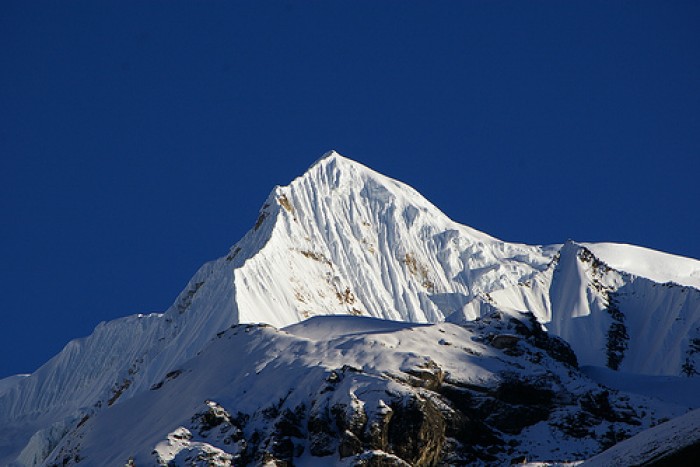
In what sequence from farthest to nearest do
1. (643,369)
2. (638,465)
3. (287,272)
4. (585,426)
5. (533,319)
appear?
1. (287,272)
2. (643,369)
3. (533,319)
4. (585,426)
5. (638,465)

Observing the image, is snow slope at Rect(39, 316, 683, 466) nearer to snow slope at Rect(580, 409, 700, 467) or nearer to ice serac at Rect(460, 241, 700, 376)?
snow slope at Rect(580, 409, 700, 467)

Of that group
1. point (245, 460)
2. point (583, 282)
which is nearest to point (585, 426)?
point (245, 460)

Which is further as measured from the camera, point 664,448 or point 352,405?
point 352,405

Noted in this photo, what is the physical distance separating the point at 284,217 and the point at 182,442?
383 feet

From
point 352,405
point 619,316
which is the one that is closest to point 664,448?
point 352,405

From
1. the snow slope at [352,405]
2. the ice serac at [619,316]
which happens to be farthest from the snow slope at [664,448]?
the ice serac at [619,316]

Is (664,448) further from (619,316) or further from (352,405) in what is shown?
(619,316)

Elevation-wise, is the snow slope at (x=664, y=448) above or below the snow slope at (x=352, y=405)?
below

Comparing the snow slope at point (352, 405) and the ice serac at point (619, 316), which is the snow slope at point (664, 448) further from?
the ice serac at point (619, 316)

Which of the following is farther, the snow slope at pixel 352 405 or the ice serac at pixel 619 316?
the ice serac at pixel 619 316

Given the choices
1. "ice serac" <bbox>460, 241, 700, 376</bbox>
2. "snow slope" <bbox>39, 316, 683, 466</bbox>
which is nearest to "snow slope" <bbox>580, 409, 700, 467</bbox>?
"snow slope" <bbox>39, 316, 683, 466</bbox>

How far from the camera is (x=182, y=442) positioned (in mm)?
83500

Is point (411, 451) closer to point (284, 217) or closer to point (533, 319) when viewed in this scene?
point (533, 319)

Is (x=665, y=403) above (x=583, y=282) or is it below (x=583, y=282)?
below
